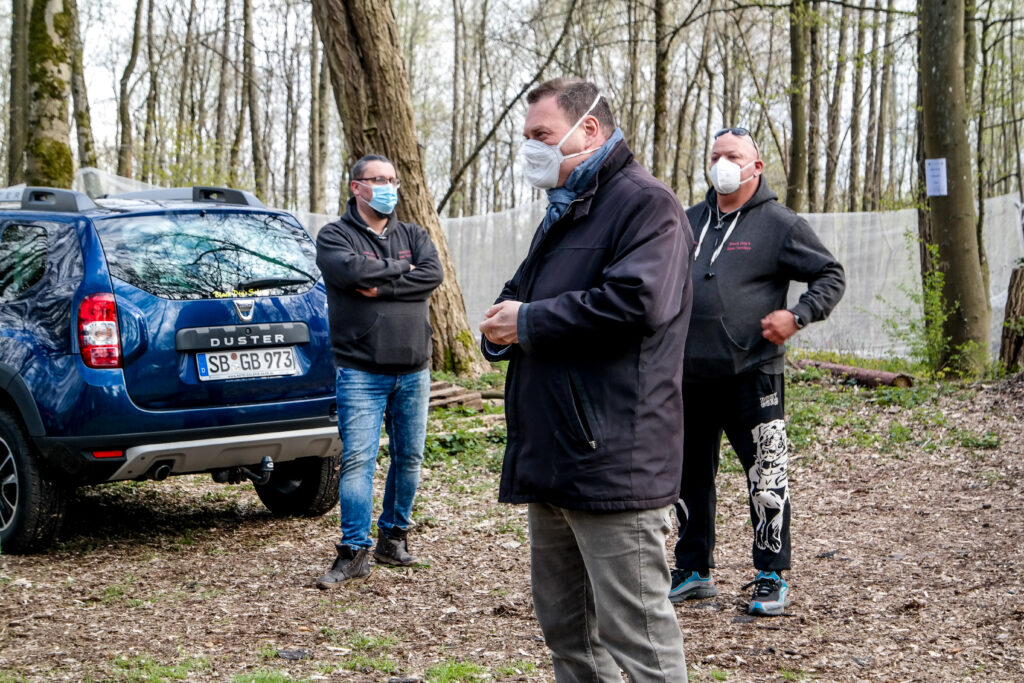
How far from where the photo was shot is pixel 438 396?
→ 30.1 ft

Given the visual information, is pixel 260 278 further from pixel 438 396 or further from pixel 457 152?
pixel 457 152

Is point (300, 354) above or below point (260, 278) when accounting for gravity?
below

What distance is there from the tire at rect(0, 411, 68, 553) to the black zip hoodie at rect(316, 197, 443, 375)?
1820 millimetres

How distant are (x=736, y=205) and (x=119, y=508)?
187 inches

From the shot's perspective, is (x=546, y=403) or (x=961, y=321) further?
(x=961, y=321)

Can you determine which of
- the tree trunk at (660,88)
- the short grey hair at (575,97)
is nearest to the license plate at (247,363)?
the short grey hair at (575,97)

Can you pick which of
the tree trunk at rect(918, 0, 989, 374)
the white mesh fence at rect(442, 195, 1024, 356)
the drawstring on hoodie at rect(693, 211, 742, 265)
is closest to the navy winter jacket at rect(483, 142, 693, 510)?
the drawstring on hoodie at rect(693, 211, 742, 265)

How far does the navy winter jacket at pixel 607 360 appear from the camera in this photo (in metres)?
2.54

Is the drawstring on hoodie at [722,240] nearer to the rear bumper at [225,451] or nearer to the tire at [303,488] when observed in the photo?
the rear bumper at [225,451]

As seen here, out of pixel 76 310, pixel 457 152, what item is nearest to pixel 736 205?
pixel 76 310

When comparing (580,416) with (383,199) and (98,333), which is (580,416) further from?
(98,333)

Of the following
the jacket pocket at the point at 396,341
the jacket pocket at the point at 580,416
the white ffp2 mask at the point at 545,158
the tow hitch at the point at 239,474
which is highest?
the white ffp2 mask at the point at 545,158

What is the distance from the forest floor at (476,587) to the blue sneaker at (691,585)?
60 millimetres

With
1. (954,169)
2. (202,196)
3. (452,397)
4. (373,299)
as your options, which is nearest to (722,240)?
(373,299)
